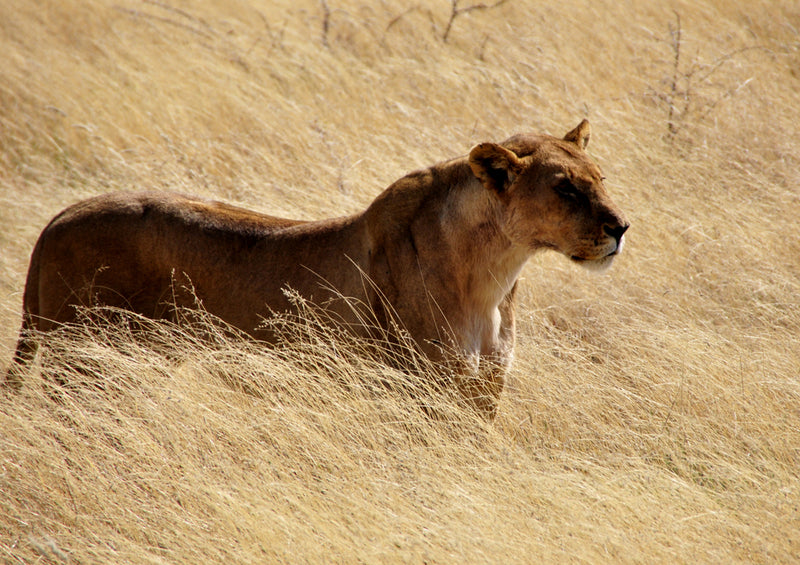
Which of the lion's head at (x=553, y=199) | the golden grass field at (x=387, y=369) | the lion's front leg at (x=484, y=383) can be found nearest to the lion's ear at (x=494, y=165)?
the lion's head at (x=553, y=199)

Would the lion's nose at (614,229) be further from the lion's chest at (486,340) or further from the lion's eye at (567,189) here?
the lion's chest at (486,340)

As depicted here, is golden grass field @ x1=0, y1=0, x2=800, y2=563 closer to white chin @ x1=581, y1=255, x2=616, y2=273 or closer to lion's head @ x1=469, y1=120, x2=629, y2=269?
white chin @ x1=581, y1=255, x2=616, y2=273

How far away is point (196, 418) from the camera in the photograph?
4.04 metres

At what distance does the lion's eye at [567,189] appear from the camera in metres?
4.00

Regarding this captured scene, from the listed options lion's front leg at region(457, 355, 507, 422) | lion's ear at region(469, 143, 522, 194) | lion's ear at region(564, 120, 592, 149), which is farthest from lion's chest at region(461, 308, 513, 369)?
lion's ear at region(564, 120, 592, 149)

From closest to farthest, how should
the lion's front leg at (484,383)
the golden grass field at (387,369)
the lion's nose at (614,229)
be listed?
the golden grass field at (387,369)
the lion's nose at (614,229)
the lion's front leg at (484,383)

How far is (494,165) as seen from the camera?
4.09 m

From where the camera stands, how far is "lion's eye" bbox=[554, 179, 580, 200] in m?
4.00

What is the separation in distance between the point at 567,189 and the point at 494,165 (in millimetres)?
379

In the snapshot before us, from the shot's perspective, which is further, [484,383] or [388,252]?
[388,252]

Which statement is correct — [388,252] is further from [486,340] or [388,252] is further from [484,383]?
[484,383]

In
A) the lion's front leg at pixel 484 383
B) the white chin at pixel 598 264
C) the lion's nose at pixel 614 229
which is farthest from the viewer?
the lion's front leg at pixel 484 383

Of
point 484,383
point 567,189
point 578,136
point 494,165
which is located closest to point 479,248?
point 494,165

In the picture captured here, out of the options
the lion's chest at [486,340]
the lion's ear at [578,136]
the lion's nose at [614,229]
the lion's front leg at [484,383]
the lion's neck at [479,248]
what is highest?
the lion's ear at [578,136]
